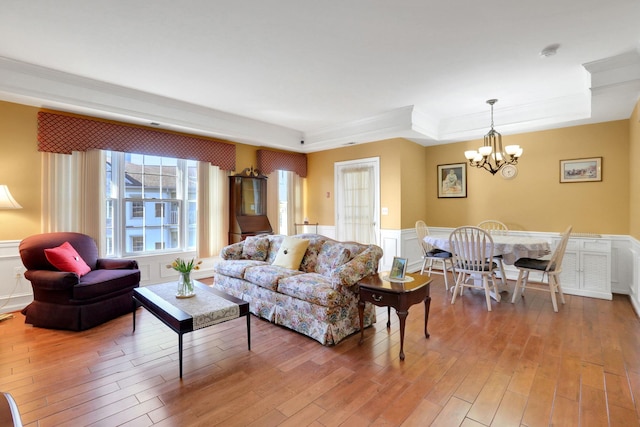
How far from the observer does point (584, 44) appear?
285cm

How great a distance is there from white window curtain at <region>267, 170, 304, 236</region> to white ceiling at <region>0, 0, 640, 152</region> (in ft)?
5.15

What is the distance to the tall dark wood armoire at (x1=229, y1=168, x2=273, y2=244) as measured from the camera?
5.47m

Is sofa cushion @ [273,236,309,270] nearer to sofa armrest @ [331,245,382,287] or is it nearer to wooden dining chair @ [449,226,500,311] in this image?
sofa armrest @ [331,245,382,287]

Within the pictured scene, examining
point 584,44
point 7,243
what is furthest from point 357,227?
point 7,243

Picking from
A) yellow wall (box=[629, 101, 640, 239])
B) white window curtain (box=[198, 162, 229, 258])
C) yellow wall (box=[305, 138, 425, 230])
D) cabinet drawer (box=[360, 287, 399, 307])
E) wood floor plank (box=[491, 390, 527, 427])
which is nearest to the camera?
wood floor plank (box=[491, 390, 527, 427])

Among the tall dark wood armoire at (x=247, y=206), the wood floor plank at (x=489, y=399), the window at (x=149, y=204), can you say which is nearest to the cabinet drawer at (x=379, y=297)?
the wood floor plank at (x=489, y=399)

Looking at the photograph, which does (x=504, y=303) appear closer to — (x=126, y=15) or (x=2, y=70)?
(x=126, y=15)

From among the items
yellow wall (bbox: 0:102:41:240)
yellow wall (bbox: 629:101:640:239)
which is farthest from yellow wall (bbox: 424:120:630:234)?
yellow wall (bbox: 0:102:41:240)

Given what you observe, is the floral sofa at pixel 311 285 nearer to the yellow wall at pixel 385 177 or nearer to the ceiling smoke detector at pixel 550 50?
the yellow wall at pixel 385 177

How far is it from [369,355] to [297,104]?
11.6 ft

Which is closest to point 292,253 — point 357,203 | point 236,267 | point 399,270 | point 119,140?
point 236,267

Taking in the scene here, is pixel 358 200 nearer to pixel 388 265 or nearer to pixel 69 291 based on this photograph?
pixel 388 265

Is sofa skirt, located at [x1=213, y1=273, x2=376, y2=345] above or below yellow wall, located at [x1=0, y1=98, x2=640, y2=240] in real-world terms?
below

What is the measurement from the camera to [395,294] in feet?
8.23
